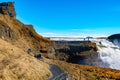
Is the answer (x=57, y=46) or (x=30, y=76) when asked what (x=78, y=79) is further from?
(x=57, y=46)

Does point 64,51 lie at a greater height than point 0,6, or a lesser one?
lesser

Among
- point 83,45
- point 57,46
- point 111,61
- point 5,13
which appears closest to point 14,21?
point 5,13

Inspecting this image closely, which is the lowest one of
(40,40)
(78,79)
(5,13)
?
(78,79)

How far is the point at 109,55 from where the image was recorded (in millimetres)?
130250

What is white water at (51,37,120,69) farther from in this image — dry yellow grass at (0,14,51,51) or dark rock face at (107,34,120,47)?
dry yellow grass at (0,14,51,51)

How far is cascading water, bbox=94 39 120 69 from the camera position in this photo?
123650mm

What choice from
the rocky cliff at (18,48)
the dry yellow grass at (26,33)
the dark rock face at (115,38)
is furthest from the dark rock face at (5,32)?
the dark rock face at (115,38)

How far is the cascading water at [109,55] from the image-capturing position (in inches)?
4868

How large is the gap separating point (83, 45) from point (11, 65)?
86.1 meters

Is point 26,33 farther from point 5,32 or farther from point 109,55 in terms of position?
point 109,55

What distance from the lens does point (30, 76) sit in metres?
36.3

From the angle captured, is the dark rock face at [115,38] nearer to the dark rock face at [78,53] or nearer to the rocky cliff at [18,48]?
the dark rock face at [78,53]

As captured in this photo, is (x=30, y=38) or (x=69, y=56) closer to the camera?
(x=30, y=38)

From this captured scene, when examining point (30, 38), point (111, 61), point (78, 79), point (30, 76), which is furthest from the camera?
point (111, 61)
